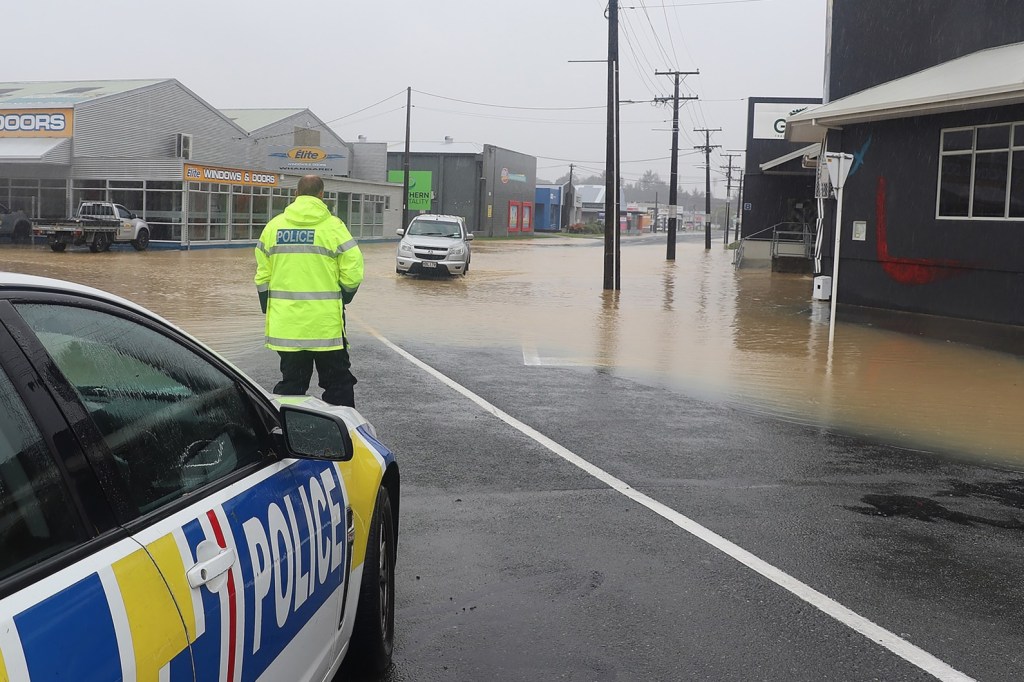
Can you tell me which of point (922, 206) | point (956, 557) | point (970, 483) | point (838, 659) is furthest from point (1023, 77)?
point (838, 659)

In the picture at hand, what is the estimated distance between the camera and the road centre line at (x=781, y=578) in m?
4.12

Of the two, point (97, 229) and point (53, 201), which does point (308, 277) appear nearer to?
point (97, 229)

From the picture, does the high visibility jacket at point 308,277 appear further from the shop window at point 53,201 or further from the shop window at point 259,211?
the shop window at point 259,211

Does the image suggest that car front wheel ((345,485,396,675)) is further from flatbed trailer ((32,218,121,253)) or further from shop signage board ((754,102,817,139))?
shop signage board ((754,102,817,139))

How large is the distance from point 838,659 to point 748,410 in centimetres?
590

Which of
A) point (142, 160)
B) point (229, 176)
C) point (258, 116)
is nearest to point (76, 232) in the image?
point (142, 160)

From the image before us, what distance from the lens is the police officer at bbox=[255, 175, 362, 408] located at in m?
7.12

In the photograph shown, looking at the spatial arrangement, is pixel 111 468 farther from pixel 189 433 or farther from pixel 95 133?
pixel 95 133

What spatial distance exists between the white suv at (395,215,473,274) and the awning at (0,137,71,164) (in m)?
19.6

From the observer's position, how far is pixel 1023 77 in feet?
52.1

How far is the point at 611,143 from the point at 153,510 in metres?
24.2

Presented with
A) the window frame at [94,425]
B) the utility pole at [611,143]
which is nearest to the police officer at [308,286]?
the window frame at [94,425]

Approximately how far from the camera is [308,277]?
7164 millimetres

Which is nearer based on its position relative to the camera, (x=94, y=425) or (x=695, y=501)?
(x=94, y=425)
